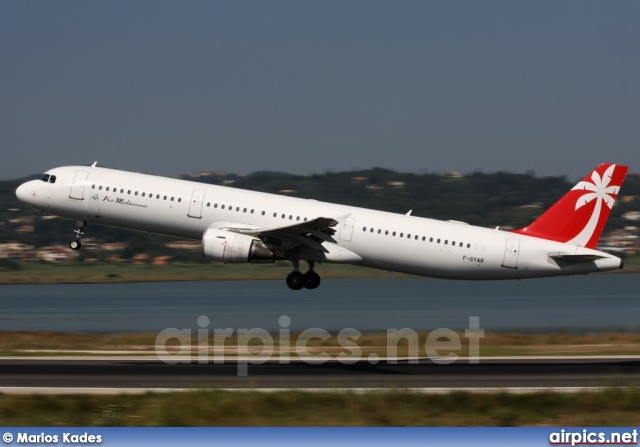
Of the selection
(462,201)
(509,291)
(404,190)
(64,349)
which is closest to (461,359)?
(64,349)

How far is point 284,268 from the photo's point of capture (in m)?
92.6

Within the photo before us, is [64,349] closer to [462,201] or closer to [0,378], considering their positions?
[0,378]

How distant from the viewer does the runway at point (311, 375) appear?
26.6 metres

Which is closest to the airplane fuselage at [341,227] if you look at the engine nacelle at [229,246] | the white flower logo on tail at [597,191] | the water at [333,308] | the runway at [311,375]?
the engine nacelle at [229,246]

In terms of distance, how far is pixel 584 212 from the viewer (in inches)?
1548

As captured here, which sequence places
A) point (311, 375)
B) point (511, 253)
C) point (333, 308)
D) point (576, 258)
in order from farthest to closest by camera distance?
point (333, 308), point (511, 253), point (576, 258), point (311, 375)

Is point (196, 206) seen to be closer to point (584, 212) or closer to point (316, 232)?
point (316, 232)

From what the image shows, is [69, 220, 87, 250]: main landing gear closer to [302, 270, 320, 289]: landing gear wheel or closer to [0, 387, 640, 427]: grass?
[302, 270, 320, 289]: landing gear wheel

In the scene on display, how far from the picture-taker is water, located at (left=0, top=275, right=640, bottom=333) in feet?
217

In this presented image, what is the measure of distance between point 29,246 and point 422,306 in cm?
7619

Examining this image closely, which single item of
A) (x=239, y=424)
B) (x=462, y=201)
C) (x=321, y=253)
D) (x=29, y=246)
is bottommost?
(x=239, y=424)

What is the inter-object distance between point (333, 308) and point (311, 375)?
5243 centimetres

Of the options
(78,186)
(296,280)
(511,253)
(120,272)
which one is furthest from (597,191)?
(120,272)

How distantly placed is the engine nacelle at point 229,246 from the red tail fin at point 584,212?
1117 centimetres
